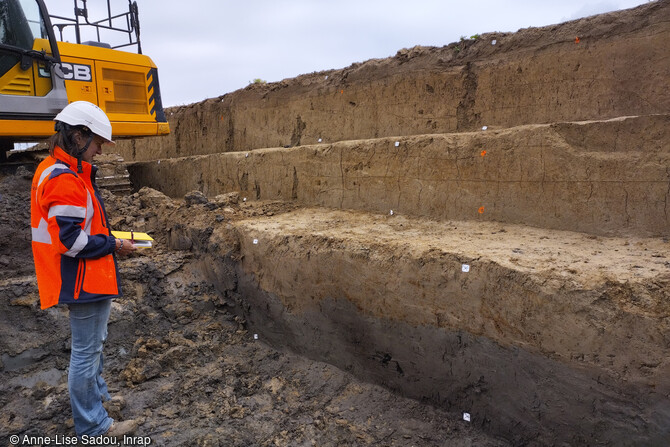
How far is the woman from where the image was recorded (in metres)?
2.44

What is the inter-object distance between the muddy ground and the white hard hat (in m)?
2.06

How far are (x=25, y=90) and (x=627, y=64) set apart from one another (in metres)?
5.84

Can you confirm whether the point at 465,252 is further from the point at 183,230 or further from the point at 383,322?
the point at 183,230

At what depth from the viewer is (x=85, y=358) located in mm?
2672

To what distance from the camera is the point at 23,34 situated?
4805 mm

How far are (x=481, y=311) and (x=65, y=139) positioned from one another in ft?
9.10

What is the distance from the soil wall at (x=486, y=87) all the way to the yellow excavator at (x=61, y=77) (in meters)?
1.62

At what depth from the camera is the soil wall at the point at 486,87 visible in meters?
3.65

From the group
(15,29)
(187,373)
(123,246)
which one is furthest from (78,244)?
(15,29)

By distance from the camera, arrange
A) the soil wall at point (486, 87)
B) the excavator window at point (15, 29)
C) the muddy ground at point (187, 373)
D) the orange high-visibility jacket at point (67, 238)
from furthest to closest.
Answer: the excavator window at point (15, 29) → the soil wall at point (486, 87) → the muddy ground at point (187, 373) → the orange high-visibility jacket at point (67, 238)

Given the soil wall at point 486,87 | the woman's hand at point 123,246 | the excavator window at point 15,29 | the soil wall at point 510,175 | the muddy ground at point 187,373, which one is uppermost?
the excavator window at point 15,29

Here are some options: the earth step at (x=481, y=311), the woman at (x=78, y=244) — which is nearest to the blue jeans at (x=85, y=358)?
the woman at (x=78, y=244)

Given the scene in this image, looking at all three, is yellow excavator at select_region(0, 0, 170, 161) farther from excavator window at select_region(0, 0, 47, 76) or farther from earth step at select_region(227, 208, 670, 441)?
earth step at select_region(227, 208, 670, 441)

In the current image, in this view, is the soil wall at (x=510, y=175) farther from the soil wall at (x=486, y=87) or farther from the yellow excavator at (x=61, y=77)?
the yellow excavator at (x=61, y=77)
